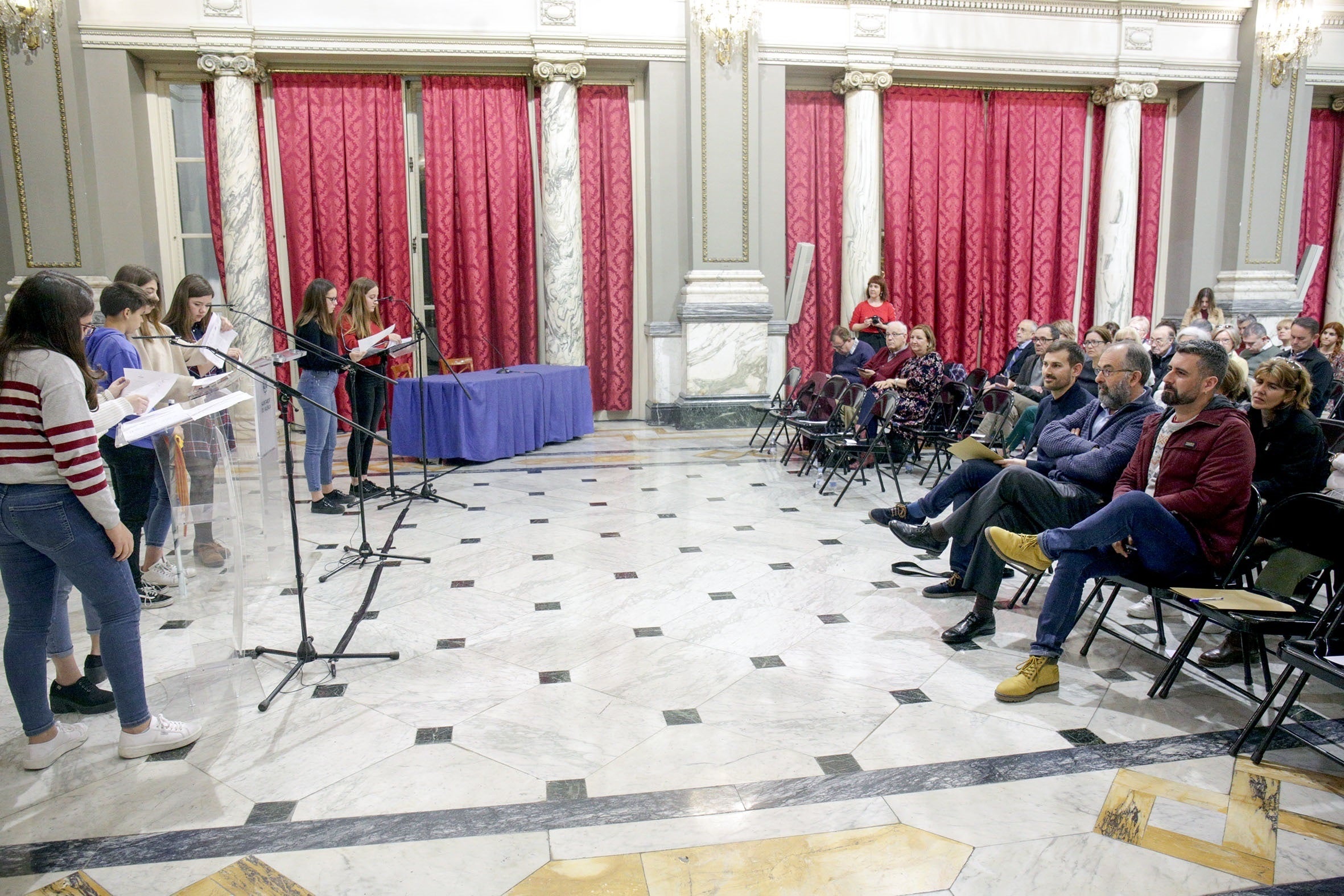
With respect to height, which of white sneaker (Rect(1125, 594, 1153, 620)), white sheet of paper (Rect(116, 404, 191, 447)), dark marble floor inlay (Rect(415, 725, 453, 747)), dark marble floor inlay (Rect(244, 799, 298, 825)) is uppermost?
white sheet of paper (Rect(116, 404, 191, 447))

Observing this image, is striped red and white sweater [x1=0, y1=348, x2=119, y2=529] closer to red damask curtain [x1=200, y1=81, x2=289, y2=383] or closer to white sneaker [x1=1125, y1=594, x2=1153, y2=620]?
white sneaker [x1=1125, y1=594, x2=1153, y2=620]

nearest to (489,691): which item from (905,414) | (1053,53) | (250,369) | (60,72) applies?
(250,369)

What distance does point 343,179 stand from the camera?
8.76 m

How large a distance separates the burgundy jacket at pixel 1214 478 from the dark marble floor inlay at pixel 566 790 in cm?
211

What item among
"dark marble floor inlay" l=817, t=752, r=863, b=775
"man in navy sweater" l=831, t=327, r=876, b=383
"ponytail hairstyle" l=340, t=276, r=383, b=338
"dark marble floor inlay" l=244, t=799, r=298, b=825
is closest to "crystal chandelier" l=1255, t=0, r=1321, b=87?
"man in navy sweater" l=831, t=327, r=876, b=383

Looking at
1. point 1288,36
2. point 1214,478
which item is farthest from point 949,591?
point 1288,36

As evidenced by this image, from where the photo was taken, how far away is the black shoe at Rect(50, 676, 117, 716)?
3.04 metres

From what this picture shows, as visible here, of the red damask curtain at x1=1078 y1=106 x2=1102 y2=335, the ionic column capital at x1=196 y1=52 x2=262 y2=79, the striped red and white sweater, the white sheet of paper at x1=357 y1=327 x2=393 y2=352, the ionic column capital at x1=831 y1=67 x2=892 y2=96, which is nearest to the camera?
the striped red and white sweater

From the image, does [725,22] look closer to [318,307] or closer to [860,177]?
[860,177]

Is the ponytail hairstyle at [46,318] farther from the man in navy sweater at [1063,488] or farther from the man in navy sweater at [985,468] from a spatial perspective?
the man in navy sweater at [985,468]

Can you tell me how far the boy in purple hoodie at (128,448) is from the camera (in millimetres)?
3529

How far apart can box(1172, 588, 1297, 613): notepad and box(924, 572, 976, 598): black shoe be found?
1205 millimetres

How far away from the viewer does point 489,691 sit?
3.24m

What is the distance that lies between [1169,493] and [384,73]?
25.8ft
